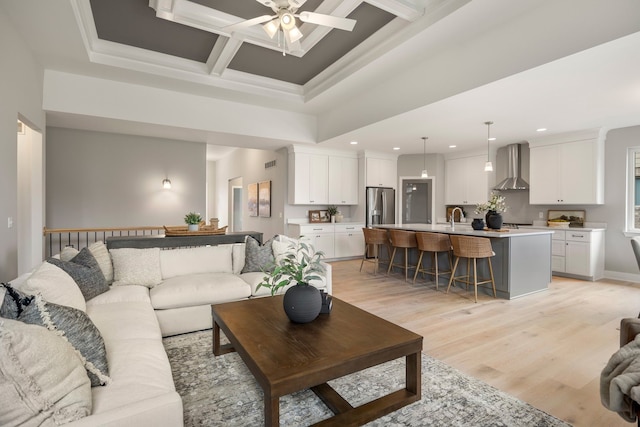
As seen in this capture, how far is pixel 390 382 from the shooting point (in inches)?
88.0

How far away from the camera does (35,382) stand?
3.55 ft

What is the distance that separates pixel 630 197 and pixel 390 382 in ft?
19.0

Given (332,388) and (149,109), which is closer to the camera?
(332,388)

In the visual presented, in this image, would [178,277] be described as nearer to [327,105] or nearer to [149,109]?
[149,109]

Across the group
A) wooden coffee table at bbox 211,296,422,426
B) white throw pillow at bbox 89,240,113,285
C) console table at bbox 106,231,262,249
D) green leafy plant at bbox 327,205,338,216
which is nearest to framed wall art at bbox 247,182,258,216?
green leafy plant at bbox 327,205,338,216

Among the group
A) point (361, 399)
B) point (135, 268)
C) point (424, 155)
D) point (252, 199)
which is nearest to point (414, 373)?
point (361, 399)

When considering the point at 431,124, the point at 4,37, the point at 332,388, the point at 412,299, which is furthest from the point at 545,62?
the point at 4,37

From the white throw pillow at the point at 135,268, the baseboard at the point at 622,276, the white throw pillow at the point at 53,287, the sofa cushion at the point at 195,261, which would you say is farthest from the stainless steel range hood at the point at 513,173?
the white throw pillow at the point at 53,287

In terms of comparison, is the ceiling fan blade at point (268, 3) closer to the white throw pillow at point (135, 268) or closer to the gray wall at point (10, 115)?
the gray wall at point (10, 115)

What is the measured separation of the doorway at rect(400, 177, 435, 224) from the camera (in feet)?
26.5

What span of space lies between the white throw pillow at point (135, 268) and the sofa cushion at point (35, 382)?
2054mm

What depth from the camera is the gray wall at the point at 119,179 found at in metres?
5.76

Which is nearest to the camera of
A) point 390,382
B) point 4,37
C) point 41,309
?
point 41,309

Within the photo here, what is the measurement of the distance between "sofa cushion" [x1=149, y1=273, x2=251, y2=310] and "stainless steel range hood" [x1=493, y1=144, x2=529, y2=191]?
5799mm
